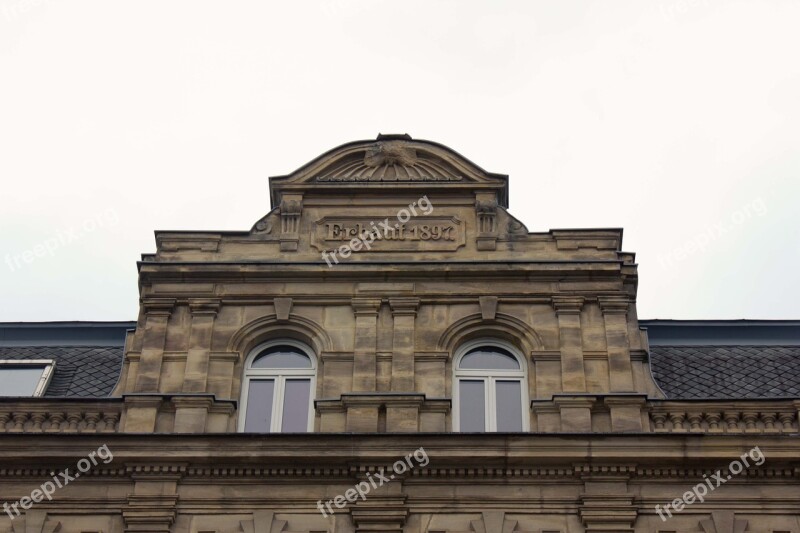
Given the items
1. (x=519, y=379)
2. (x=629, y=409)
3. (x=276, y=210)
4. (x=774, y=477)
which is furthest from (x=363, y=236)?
(x=774, y=477)

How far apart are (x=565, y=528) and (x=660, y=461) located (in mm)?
1922

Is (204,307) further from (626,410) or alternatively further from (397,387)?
(626,410)

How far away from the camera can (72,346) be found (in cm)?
2725

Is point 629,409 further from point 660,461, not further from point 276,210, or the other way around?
point 276,210

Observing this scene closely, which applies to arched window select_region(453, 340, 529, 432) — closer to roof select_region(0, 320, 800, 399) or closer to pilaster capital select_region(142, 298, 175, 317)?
roof select_region(0, 320, 800, 399)

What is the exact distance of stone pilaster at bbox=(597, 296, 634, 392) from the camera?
23.0m

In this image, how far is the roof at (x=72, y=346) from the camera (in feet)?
85.5

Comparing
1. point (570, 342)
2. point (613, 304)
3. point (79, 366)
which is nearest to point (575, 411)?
point (570, 342)

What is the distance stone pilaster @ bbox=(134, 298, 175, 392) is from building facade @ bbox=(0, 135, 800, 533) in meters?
0.04

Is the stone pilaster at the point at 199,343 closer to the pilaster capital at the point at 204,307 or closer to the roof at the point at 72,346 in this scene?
the pilaster capital at the point at 204,307

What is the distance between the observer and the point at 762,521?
2120 centimetres
